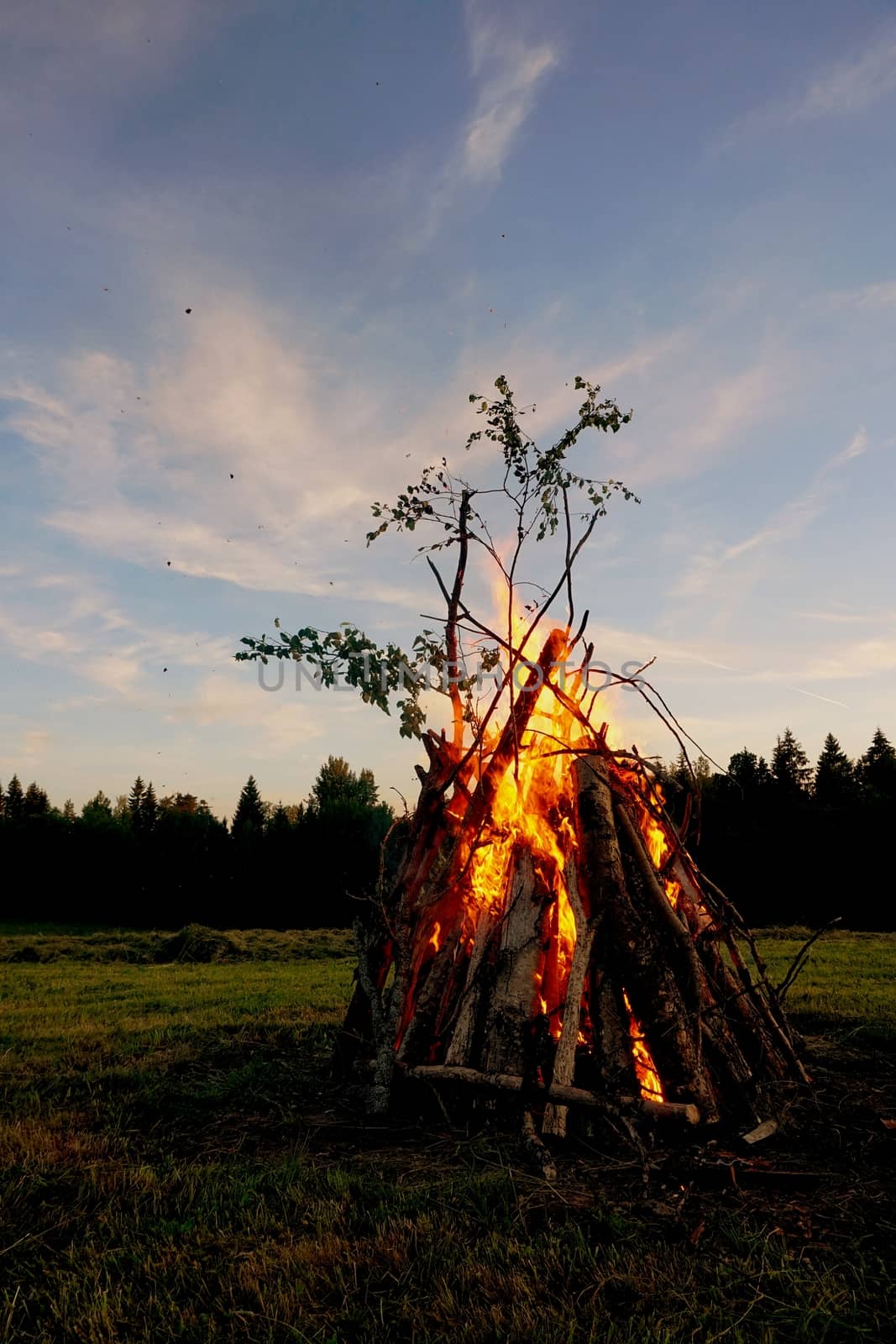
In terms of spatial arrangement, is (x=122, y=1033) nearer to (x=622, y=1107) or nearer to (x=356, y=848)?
(x=622, y=1107)

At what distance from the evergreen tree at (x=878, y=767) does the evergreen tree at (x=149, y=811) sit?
3909 cm

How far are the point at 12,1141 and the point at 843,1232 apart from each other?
4.26m

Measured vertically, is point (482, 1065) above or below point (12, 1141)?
above

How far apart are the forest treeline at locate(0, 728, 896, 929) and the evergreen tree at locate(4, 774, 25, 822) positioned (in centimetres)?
1322

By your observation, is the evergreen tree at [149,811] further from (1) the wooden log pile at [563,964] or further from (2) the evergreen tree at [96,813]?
(1) the wooden log pile at [563,964]

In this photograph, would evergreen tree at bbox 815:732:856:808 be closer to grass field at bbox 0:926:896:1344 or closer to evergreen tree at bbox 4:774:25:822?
grass field at bbox 0:926:896:1344

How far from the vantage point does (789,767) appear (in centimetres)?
4422

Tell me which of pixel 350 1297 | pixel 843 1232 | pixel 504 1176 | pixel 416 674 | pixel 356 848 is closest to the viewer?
pixel 350 1297

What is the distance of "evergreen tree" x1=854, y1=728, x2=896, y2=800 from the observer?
41594 mm

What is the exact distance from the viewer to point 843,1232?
3.34 m

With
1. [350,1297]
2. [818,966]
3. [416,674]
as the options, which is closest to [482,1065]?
[350,1297]

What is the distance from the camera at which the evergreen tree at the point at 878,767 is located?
41.6 m

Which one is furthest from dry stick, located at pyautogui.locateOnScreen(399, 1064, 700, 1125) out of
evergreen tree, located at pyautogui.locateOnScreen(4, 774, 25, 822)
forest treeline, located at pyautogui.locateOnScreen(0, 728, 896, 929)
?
evergreen tree, located at pyautogui.locateOnScreen(4, 774, 25, 822)

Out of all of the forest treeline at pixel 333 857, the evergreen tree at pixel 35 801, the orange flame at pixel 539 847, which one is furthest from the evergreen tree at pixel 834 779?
the evergreen tree at pixel 35 801
